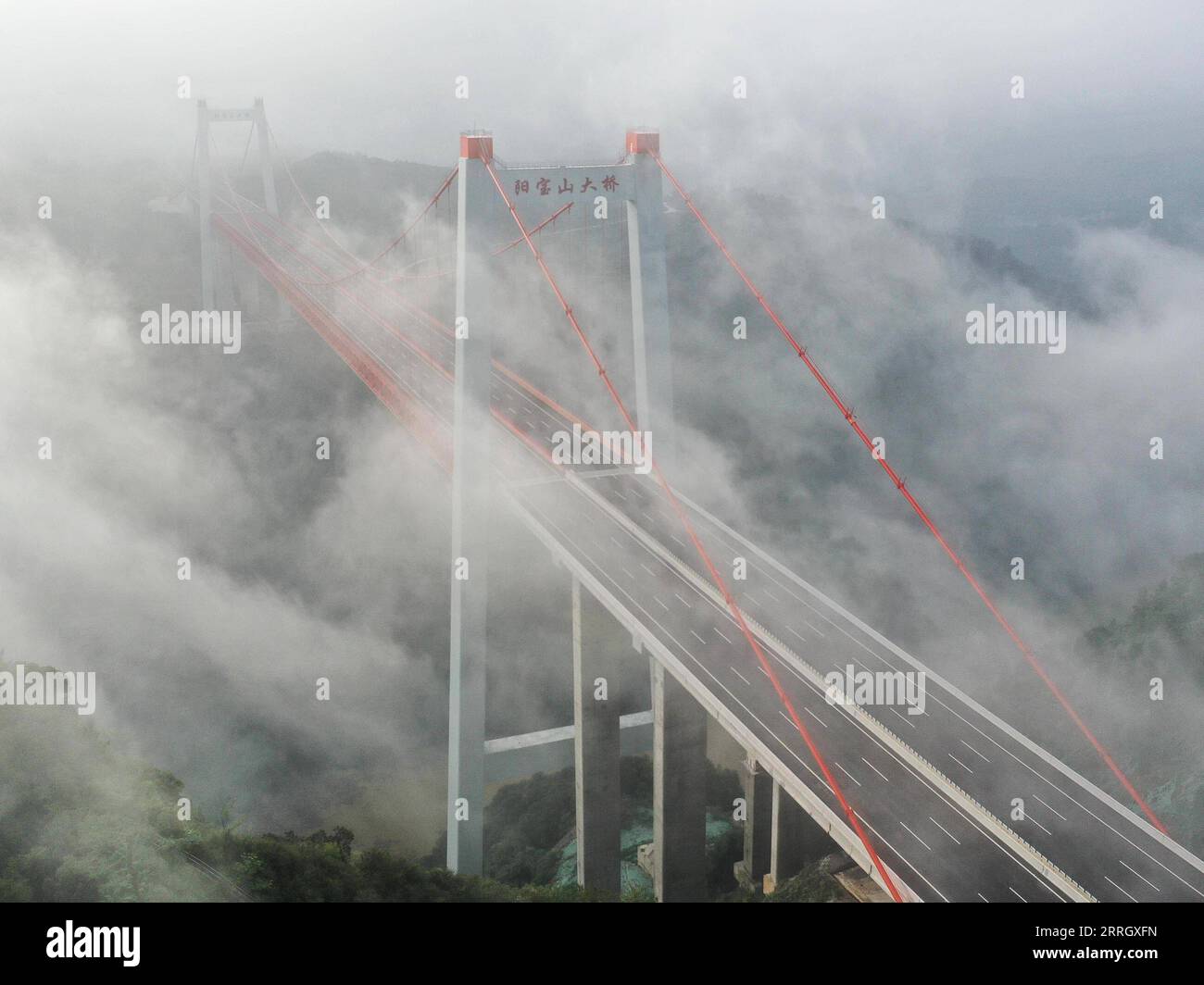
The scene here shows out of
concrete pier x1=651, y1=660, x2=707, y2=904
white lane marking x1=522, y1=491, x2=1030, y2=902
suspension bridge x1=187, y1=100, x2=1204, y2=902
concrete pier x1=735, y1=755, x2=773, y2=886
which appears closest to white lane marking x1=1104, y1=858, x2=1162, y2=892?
suspension bridge x1=187, y1=100, x2=1204, y2=902

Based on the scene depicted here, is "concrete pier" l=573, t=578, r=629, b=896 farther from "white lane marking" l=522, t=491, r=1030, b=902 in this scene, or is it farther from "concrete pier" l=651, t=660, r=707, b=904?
"white lane marking" l=522, t=491, r=1030, b=902

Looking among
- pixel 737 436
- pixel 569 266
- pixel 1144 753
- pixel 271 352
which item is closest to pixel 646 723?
pixel 1144 753

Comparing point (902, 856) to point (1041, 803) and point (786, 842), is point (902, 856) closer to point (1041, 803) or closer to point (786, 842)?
point (1041, 803)

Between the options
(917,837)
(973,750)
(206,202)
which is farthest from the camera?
(206,202)

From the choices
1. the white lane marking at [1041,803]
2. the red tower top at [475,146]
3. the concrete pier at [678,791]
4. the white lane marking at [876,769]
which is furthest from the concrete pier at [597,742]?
the white lane marking at [1041,803]

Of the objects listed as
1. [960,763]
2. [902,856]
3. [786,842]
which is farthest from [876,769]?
[786,842]
